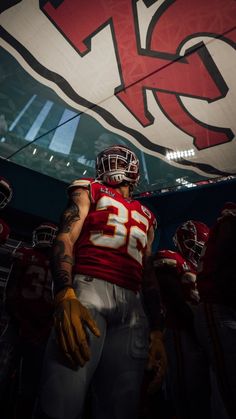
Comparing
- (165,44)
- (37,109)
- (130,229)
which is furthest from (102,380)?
(37,109)

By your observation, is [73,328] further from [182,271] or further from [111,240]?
[182,271]

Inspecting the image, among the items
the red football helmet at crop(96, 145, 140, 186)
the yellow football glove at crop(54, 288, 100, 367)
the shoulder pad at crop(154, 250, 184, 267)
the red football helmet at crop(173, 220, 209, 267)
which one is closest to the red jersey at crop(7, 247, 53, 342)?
the shoulder pad at crop(154, 250, 184, 267)

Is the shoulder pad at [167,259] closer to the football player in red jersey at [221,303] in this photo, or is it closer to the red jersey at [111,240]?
the football player in red jersey at [221,303]

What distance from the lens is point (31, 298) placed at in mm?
3006

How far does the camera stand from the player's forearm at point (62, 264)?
1250 mm

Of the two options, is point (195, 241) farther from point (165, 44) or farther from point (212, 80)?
point (165, 44)

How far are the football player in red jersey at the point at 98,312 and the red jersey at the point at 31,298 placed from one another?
1.73 m

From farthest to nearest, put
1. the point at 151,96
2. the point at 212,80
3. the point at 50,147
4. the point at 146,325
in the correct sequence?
1. the point at 50,147
2. the point at 151,96
3. the point at 212,80
4. the point at 146,325

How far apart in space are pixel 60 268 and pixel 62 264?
22 millimetres

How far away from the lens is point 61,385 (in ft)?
3.43

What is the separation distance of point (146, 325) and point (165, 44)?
301 centimetres

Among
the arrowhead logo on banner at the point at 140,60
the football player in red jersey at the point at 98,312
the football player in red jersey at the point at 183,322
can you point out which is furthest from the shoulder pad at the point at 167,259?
the arrowhead logo on banner at the point at 140,60

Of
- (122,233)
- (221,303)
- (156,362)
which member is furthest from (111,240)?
(221,303)

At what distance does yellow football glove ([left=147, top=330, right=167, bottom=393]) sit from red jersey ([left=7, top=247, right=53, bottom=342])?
1773mm
